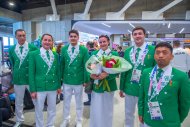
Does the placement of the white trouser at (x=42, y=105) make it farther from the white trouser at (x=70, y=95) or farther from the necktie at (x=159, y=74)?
the necktie at (x=159, y=74)

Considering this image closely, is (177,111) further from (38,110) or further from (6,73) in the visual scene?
(6,73)

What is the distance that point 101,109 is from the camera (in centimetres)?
266

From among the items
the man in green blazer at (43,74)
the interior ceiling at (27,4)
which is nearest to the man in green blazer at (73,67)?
the man in green blazer at (43,74)

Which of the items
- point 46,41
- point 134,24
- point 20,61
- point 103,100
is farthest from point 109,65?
point 134,24

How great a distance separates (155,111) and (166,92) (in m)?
0.20

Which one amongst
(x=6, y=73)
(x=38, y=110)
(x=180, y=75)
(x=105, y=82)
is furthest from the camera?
(x=6, y=73)

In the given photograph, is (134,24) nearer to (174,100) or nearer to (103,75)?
(103,75)

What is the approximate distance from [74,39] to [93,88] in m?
0.80

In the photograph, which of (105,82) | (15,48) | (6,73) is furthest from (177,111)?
(6,73)

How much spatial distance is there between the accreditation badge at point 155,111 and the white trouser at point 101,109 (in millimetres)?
995

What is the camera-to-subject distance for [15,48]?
3031 mm

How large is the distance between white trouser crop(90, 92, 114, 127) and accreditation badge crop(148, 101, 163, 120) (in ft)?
3.26

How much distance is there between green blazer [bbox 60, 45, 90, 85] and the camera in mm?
2973

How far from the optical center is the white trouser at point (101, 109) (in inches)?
105
